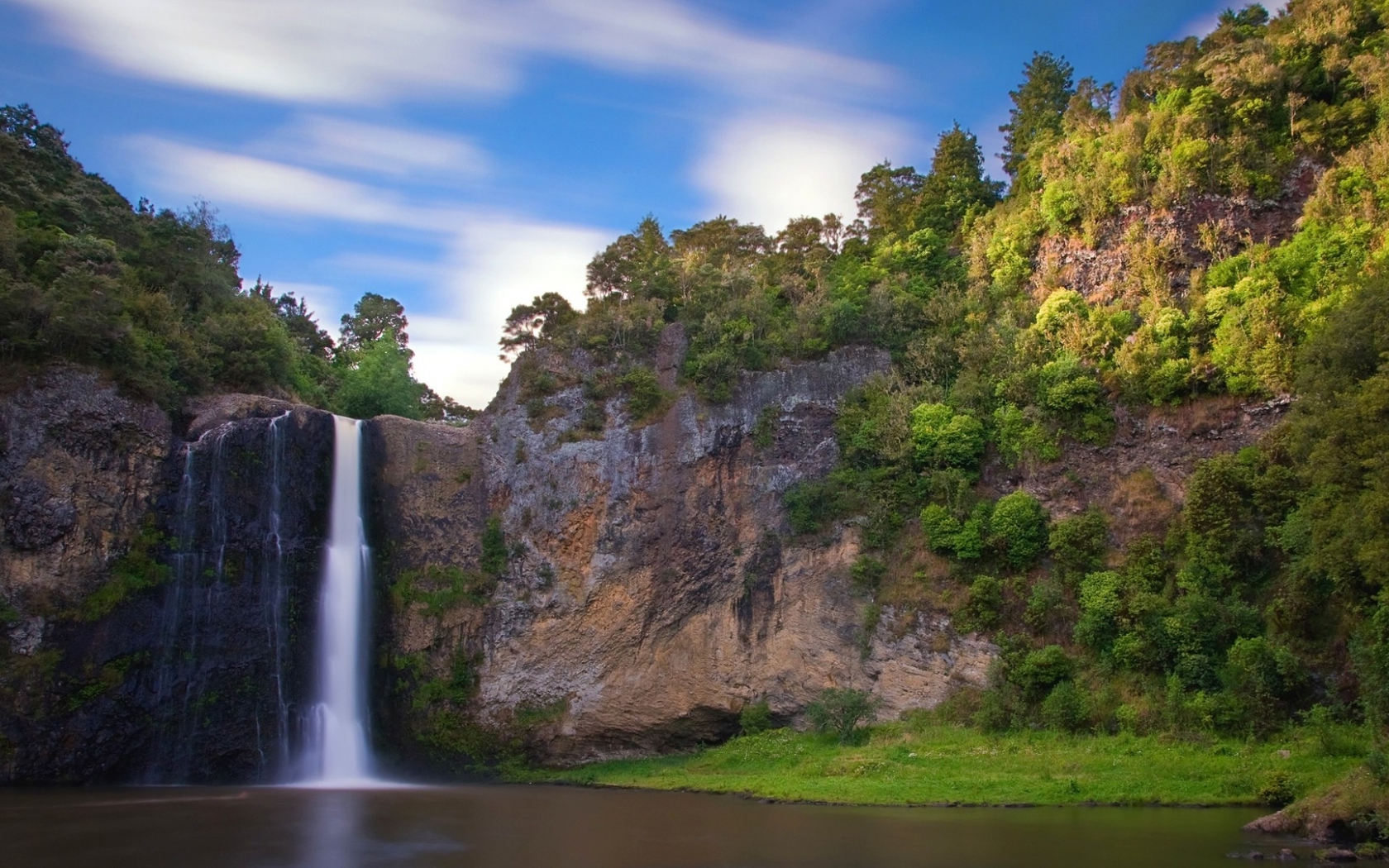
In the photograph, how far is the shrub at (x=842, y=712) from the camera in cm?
2953

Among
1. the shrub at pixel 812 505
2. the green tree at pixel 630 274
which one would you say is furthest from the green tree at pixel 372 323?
the shrub at pixel 812 505

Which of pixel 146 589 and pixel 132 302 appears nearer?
pixel 146 589

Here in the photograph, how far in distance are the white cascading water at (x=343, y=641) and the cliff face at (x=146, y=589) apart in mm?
672

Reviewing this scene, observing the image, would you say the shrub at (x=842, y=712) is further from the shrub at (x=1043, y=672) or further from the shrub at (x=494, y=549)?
the shrub at (x=494, y=549)

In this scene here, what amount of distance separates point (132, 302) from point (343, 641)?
49.5 ft

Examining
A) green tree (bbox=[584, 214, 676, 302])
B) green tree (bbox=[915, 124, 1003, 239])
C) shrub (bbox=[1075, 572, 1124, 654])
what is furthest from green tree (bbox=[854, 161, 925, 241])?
shrub (bbox=[1075, 572, 1124, 654])

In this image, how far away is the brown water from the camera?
16906mm

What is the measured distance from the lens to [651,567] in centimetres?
3394

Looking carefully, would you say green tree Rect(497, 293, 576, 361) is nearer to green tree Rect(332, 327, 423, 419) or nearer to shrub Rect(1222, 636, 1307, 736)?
green tree Rect(332, 327, 423, 419)

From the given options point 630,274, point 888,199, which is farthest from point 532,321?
point 888,199

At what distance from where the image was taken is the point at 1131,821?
1995 cm

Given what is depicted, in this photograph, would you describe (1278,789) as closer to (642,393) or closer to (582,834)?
(582,834)

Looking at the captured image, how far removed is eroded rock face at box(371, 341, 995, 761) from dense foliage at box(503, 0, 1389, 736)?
4.20ft

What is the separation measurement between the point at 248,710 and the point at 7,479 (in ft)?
33.2
